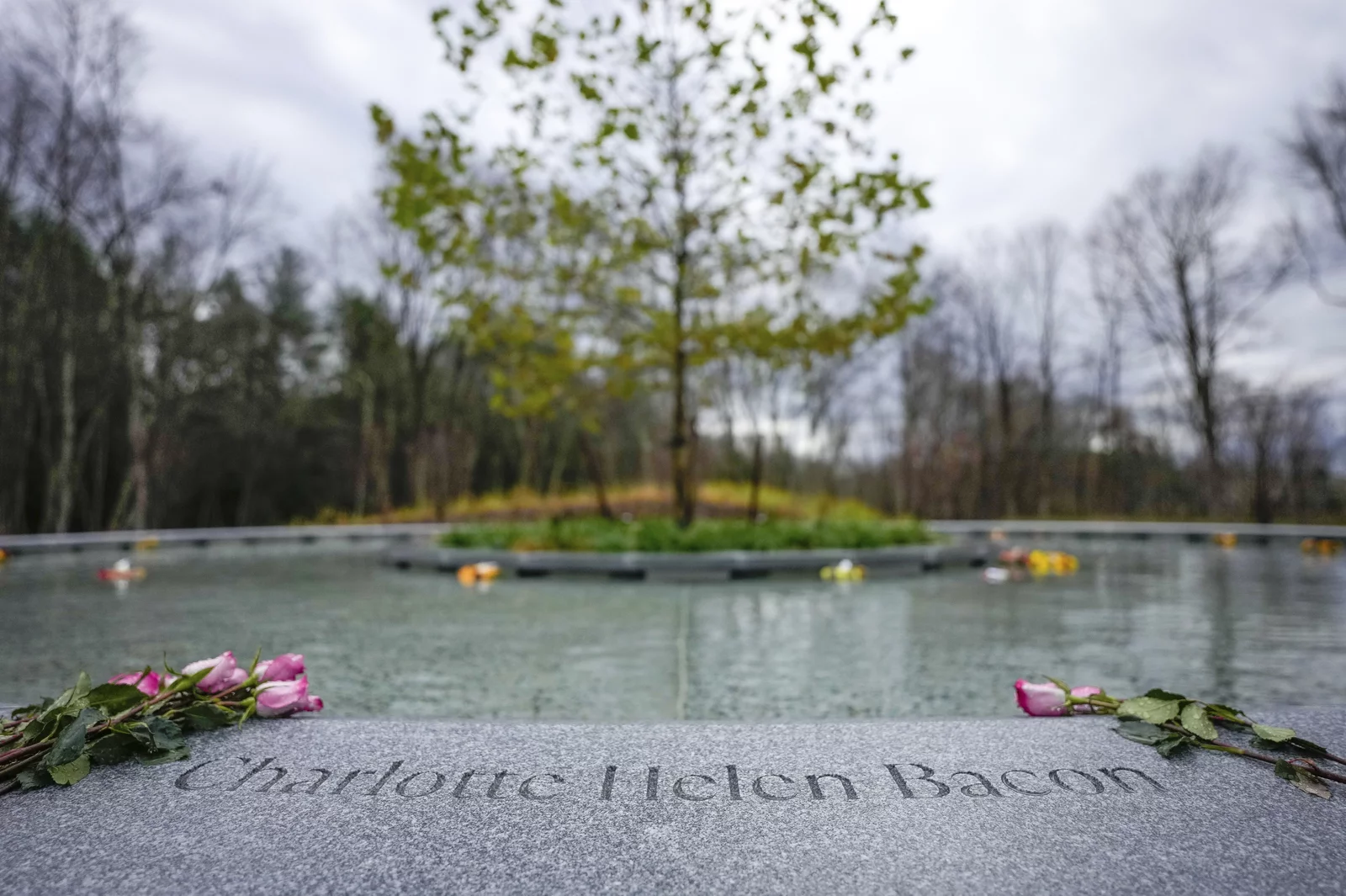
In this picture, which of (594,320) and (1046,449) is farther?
(1046,449)

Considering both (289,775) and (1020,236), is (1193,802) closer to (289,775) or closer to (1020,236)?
(289,775)

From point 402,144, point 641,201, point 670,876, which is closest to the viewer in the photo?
point 670,876

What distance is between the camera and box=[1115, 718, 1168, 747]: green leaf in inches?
87.0

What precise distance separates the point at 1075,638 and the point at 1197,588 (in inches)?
159

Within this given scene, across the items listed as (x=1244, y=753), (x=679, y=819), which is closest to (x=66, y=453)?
(x=679, y=819)

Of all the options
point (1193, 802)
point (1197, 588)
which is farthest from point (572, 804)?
point (1197, 588)

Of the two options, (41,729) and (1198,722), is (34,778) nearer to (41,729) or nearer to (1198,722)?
(41,729)

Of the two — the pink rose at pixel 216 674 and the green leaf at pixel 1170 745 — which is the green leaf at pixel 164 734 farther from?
the green leaf at pixel 1170 745

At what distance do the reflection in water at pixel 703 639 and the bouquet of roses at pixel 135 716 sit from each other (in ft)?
3.86

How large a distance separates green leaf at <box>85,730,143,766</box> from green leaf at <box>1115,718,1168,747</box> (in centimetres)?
261

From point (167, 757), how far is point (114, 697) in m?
0.28

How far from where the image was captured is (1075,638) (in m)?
5.46

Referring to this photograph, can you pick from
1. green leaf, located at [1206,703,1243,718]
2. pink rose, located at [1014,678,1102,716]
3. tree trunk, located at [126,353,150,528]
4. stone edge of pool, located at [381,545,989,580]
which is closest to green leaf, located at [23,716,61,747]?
pink rose, located at [1014,678,1102,716]

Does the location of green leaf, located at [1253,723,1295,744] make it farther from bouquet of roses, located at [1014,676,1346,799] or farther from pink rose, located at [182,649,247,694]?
pink rose, located at [182,649,247,694]
